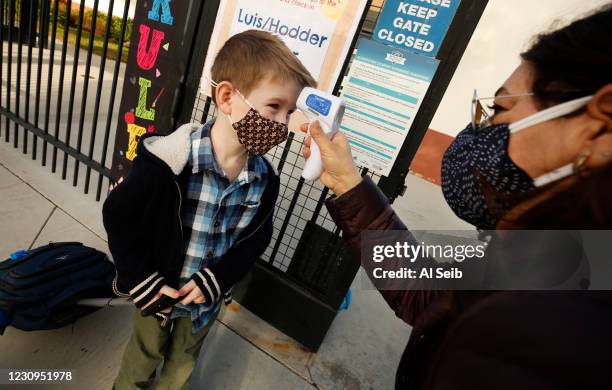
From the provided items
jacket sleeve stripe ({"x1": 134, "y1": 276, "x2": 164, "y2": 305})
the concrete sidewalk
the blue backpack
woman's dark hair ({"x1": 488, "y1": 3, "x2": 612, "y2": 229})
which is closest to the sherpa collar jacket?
jacket sleeve stripe ({"x1": 134, "y1": 276, "x2": 164, "y2": 305})

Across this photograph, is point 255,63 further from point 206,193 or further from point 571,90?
point 571,90

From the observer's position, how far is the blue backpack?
5.70ft

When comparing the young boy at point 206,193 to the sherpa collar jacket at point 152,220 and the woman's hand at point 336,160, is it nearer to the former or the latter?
the sherpa collar jacket at point 152,220

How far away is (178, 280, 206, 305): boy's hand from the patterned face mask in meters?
0.61

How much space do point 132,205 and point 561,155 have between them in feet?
4.29

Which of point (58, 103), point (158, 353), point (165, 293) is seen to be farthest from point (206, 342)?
point (58, 103)

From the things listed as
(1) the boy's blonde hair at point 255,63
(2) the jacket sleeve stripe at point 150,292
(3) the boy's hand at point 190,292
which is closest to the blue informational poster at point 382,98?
(1) the boy's blonde hair at point 255,63

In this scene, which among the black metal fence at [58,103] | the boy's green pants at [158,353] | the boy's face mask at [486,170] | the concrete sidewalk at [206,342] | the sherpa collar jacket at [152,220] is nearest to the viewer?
the boy's face mask at [486,170]

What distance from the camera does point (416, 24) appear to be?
1675mm

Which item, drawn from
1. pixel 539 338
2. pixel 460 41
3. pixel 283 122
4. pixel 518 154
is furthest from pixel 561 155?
pixel 460 41

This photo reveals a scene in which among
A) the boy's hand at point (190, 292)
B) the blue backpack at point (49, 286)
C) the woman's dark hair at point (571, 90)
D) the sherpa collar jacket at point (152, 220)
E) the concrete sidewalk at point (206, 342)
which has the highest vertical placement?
the woman's dark hair at point (571, 90)

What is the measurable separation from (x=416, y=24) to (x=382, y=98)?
39 centimetres

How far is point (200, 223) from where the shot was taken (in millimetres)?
1354

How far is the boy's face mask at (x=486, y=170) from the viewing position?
82 centimetres
